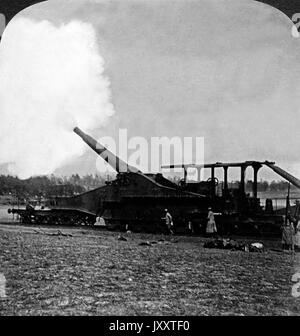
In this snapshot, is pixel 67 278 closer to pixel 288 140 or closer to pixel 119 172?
pixel 119 172

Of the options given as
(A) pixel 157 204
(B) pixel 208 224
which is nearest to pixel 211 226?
(B) pixel 208 224

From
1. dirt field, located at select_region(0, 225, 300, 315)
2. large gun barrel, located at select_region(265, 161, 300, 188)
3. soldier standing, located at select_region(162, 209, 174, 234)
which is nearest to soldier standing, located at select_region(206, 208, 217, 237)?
dirt field, located at select_region(0, 225, 300, 315)

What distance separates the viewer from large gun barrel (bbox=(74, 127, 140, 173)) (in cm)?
436

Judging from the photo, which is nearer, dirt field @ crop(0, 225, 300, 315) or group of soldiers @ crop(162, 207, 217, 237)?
dirt field @ crop(0, 225, 300, 315)

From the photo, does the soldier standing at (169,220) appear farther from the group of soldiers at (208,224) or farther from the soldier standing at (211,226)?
the soldier standing at (211,226)

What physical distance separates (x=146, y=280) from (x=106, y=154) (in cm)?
107

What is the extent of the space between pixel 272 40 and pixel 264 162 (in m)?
0.99

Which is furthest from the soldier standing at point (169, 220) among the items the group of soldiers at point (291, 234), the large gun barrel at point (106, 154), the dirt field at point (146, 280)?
the group of soldiers at point (291, 234)

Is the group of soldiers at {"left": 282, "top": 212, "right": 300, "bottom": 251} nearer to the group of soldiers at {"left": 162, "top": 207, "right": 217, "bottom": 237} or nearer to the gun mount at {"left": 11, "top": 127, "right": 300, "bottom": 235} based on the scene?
the gun mount at {"left": 11, "top": 127, "right": 300, "bottom": 235}

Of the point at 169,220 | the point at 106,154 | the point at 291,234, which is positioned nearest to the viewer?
the point at 291,234

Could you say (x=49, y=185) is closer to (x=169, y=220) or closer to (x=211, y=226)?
(x=169, y=220)

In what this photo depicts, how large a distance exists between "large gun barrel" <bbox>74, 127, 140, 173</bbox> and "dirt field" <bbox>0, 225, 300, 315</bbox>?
67 cm

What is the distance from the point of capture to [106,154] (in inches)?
171
